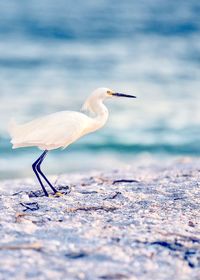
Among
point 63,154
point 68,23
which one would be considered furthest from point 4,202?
point 68,23

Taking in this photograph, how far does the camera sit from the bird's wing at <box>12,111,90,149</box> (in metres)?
7.27

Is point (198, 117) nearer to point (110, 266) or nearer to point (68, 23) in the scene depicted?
point (110, 266)

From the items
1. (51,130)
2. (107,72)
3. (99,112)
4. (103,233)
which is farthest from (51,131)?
(107,72)

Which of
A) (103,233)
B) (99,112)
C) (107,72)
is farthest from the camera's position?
(107,72)

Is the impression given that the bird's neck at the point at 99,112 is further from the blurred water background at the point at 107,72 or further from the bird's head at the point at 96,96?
the blurred water background at the point at 107,72

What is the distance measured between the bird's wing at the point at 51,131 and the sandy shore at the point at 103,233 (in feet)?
1.41

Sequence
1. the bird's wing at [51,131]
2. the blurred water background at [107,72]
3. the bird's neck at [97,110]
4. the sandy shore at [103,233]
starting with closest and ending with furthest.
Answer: the sandy shore at [103,233] → the bird's wing at [51,131] → the bird's neck at [97,110] → the blurred water background at [107,72]

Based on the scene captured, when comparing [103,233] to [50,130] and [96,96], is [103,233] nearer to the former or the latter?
[50,130]

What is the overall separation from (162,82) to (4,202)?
14.2 meters

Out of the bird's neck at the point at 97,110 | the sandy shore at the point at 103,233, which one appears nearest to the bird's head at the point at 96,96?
the bird's neck at the point at 97,110

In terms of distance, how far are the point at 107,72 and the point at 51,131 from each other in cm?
1435

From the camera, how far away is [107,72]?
70.8 feet

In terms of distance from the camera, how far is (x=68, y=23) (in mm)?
31312

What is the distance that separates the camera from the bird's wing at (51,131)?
7.27 meters
